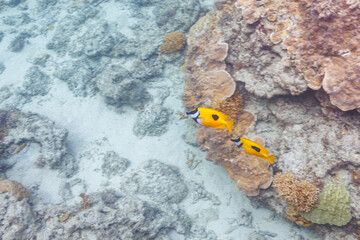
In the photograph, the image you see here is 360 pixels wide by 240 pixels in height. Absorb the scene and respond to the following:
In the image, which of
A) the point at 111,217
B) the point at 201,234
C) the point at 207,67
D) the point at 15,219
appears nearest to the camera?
the point at 15,219

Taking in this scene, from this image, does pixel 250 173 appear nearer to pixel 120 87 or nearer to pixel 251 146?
pixel 251 146

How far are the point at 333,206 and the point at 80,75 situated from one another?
8263 mm

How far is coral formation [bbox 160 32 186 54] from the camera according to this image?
7184mm

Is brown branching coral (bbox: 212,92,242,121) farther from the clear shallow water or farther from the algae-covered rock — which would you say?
the algae-covered rock

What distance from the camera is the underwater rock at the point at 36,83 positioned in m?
8.09

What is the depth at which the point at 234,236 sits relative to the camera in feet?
15.6

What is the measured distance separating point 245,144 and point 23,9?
1495 centimetres

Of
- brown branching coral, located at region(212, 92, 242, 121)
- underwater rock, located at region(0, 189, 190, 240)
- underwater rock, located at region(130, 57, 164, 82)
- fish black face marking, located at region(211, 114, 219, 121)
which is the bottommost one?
underwater rock, located at region(0, 189, 190, 240)

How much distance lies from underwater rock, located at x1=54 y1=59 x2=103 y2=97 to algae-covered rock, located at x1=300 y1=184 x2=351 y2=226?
7160 millimetres

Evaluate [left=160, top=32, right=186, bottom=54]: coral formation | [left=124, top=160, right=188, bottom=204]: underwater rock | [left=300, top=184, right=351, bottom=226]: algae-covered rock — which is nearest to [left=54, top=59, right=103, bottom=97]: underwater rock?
[left=160, top=32, right=186, bottom=54]: coral formation

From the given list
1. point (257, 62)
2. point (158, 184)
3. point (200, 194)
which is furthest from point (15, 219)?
point (257, 62)

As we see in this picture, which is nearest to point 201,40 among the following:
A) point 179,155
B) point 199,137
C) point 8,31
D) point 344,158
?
point 199,137

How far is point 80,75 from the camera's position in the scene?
8055 millimetres

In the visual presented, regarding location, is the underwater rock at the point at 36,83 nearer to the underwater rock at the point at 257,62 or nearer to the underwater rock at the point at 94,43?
the underwater rock at the point at 94,43
